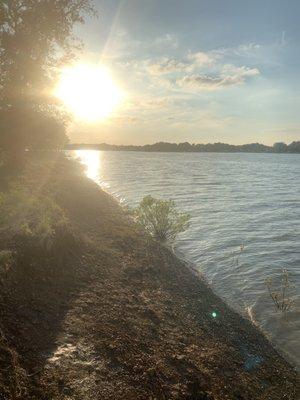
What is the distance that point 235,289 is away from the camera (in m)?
13.9

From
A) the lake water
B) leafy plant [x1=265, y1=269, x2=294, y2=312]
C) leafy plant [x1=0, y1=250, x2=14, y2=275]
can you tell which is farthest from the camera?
leafy plant [x1=265, y1=269, x2=294, y2=312]

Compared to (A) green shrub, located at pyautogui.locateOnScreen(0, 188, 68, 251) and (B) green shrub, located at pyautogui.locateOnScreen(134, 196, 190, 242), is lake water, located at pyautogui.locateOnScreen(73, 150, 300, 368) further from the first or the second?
(A) green shrub, located at pyautogui.locateOnScreen(0, 188, 68, 251)

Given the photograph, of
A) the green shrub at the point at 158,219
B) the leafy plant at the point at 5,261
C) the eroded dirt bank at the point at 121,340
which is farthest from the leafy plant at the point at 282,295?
the leafy plant at the point at 5,261

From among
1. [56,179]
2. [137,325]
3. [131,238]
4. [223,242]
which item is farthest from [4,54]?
[137,325]

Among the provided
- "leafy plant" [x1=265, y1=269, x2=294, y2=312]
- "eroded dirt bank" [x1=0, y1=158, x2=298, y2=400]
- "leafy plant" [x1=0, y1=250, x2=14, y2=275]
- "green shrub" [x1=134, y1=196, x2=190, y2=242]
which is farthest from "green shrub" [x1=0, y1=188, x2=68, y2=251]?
"leafy plant" [x1=265, y1=269, x2=294, y2=312]

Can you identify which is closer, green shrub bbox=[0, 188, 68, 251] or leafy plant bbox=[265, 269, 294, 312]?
green shrub bbox=[0, 188, 68, 251]

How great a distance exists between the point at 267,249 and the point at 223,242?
220 cm

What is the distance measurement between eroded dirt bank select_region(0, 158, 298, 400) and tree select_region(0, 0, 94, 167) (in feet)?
37.6

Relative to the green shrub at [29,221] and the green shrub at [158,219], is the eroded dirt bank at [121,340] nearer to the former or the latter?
the green shrub at [29,221]

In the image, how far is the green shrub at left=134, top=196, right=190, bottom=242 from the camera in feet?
59.1

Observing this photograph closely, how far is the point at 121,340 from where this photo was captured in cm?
743

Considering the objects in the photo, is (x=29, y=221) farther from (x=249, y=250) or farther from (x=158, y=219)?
(x=249, y=250)

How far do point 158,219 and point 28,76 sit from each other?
10.5 meters

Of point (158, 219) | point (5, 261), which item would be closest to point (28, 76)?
point (158, 219)
